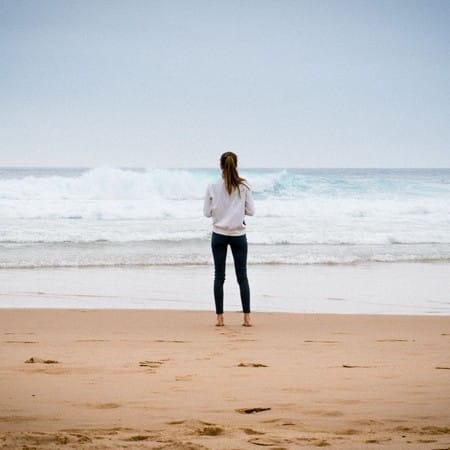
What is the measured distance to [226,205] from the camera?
734cm

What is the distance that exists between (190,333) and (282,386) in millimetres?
2687

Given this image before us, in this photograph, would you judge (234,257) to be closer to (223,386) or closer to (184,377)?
(184,377)

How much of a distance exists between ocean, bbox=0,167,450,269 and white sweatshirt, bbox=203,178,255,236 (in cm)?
620

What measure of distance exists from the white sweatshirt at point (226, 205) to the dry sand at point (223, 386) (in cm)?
105

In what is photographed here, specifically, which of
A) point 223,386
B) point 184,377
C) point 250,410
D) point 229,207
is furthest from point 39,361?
point 229,207

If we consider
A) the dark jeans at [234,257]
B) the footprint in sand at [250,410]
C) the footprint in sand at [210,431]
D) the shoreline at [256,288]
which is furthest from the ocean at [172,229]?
the footprint in sand at [210,431]

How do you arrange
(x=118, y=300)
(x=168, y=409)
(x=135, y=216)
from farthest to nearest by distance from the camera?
(x=135, y=216), (x=118, y=300), (x=168, y=409)

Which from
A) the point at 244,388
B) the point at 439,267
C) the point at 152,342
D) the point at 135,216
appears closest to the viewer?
the point at 244,388

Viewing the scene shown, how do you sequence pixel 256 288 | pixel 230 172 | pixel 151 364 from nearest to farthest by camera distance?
pixel 151 364 < pixel 230 172 < pixel 256 288

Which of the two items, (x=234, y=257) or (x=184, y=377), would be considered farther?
(x=234, y=257)

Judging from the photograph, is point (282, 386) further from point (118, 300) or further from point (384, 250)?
point (384, 250)

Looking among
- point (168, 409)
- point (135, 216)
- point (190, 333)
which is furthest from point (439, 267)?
point (135, 216)

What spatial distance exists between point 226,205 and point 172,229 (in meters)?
13.0

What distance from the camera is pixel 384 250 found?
630 inches
